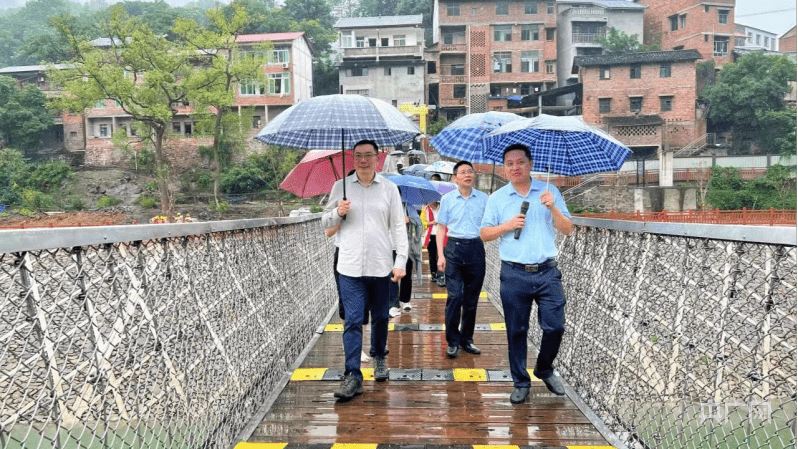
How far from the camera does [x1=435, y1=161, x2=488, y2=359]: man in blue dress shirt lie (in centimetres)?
470

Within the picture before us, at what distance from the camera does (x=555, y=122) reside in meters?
3.83

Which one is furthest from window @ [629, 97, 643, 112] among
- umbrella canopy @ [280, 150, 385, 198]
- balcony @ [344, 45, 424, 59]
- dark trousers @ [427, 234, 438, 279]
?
umbrella canopy @ [280, 150, 385, 198]

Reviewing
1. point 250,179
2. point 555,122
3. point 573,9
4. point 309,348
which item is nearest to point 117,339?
point 555,122

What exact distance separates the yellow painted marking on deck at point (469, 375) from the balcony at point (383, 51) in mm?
37484

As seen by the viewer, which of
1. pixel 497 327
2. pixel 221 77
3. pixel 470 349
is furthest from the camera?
pixel 221 77

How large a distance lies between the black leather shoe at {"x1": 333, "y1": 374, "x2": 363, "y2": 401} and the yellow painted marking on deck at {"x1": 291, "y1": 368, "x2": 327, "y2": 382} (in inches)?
21.3

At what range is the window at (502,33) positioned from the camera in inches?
1634

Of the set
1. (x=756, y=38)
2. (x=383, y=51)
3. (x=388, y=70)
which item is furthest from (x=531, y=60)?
(x=756, y=38)

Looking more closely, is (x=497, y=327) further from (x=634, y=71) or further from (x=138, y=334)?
(x=634, y=71)

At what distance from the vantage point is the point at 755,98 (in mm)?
35156

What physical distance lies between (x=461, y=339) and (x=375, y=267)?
5.06 feet

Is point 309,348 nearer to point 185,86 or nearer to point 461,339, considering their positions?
point 461,339

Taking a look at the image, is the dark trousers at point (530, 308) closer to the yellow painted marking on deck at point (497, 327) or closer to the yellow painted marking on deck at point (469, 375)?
the yellow painted marking on deck at point (469, 375)

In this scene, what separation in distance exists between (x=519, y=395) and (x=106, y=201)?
36179 mm
